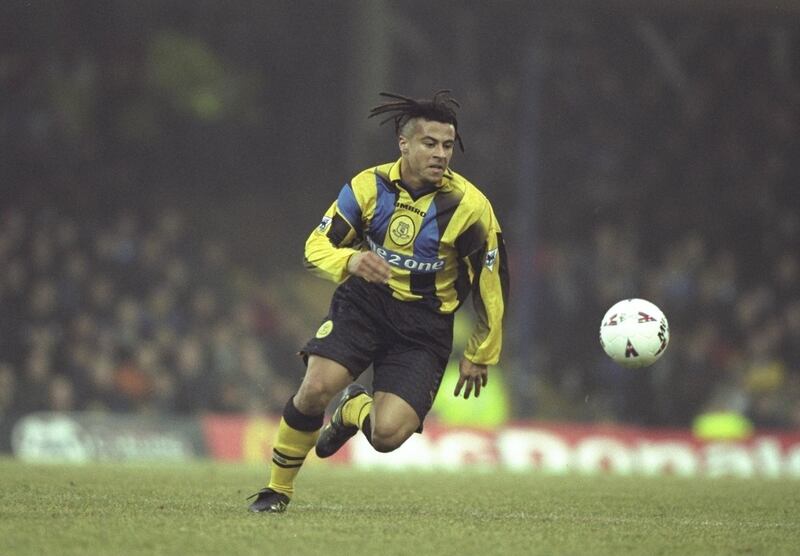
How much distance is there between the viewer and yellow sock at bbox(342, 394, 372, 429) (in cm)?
754

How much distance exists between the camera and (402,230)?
295 inches

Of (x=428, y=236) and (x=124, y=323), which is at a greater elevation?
(x=428, y=236)

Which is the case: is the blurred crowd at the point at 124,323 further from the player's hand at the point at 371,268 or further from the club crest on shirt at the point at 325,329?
the player's hand at the point at 371,268

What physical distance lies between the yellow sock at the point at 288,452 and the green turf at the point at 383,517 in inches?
Result: 8.4

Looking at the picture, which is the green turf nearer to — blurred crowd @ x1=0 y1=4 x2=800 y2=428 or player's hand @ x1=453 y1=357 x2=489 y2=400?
player's hand @ x1=453 y1=357 x2=489 y2=400

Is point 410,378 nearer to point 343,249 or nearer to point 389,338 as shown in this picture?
point 389,338

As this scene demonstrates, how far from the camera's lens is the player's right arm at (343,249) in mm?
6961

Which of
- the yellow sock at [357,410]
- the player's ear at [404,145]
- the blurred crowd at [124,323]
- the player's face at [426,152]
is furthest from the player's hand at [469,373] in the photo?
the blurred crowd at [124,323]

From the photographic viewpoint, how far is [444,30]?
2114 centimetres

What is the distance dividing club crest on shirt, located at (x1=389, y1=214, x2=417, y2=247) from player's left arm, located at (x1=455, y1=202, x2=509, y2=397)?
13.1 inches

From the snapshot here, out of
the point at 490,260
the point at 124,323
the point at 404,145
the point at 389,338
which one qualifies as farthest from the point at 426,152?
the point at 124,323

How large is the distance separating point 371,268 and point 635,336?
1.99 m

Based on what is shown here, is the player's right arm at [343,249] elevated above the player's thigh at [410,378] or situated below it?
above

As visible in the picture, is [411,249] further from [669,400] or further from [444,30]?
[444,30]
